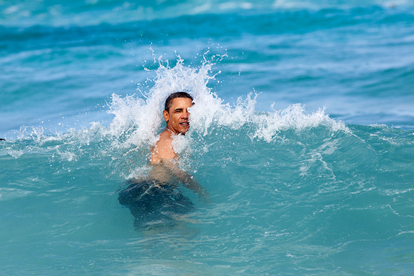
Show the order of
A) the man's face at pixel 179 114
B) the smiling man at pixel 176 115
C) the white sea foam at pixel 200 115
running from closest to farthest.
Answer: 1. the smiling man at pixel 176 115
2. the man's face at pixel 179 114
3. the white sea foam at pixel 200 115

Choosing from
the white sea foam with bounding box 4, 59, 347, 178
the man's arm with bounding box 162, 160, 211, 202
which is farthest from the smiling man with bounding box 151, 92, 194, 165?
the man's arm with bounding box 162, 160, 211, 202

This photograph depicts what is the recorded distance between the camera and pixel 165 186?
5.89m

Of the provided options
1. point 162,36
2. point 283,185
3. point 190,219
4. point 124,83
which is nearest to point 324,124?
point 283,185

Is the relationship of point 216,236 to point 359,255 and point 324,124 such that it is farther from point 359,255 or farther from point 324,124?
point 324,124

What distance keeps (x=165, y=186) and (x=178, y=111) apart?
4.59 ft

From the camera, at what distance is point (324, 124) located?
7801mm

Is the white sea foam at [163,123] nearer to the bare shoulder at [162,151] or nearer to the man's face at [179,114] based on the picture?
the man's face at [179,114]

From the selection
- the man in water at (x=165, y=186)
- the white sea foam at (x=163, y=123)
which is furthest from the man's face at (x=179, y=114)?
the white sea foam at (x=163, y=123)

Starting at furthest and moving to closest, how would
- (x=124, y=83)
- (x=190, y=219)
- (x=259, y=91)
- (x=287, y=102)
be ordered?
(x=124, y=83)
(x=259, y=91)
(x=287, y=102)
(x=190, y=219)

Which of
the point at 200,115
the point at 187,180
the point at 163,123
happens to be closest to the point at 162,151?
the point at 187,180

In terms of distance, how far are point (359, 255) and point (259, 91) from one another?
8.54 m

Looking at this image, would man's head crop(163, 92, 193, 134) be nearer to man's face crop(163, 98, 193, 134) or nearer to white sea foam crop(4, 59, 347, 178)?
man's face crop(163, 98, 193, 134)

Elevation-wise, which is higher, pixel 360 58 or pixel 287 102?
pixel 360 58

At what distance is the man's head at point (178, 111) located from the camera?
6758 mm
